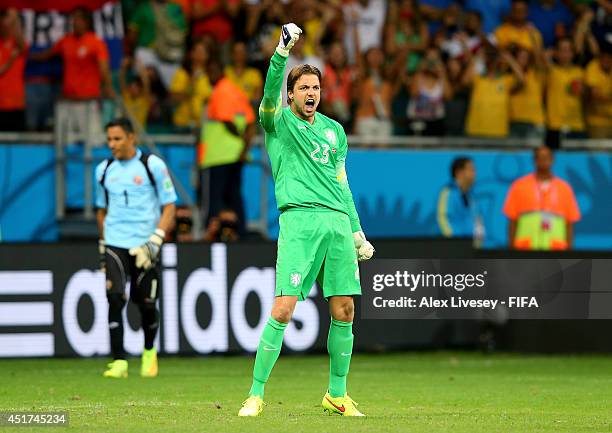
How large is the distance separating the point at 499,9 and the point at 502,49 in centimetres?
185

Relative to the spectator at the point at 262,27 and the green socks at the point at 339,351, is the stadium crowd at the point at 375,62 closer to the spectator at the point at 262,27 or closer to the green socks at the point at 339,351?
the spectator at the point at 262,27

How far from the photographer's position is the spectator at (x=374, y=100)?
19.7 metres

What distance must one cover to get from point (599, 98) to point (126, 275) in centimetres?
1037

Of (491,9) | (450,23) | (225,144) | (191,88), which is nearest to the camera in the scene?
(225,144)

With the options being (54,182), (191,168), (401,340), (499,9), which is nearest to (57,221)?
(54,182)

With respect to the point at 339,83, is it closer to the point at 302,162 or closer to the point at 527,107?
the point at 527,107

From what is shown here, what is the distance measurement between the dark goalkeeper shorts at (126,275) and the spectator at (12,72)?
5.64 metres

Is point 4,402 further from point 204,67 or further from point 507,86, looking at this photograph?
point 507,86

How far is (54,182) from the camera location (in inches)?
717

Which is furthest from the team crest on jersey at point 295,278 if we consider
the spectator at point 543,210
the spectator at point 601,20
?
the spectator at point 601,20

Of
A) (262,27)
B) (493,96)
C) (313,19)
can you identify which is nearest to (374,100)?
(313,19)

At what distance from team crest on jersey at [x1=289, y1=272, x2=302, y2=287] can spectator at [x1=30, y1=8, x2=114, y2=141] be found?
9521 mm

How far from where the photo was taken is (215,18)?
1942cm

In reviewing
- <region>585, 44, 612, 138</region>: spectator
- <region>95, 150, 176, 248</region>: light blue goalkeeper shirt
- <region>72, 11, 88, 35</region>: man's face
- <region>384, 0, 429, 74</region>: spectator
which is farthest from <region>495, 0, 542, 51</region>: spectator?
<region>95, 150, 176, 248</region>: light blue goalkeeper shirt
